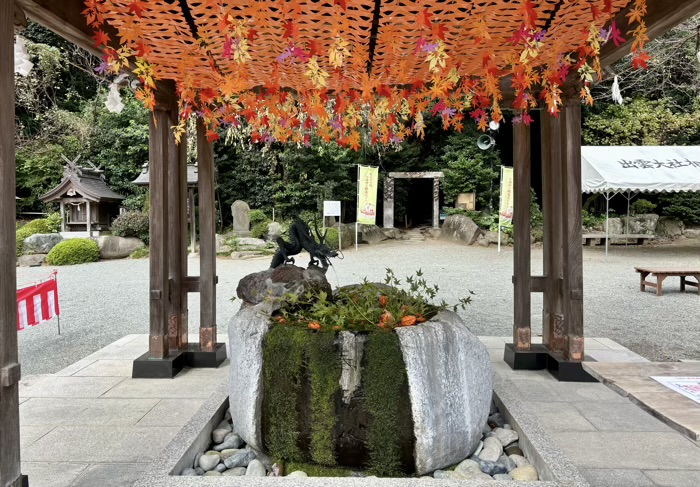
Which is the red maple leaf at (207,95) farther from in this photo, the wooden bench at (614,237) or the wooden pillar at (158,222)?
the wooden bench at (614,237)

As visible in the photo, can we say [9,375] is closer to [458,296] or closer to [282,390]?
[282,390]

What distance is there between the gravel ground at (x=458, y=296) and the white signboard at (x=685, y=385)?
3171 mm

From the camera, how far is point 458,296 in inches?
313

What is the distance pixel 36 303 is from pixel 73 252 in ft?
31.8

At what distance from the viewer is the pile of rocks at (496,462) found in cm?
222

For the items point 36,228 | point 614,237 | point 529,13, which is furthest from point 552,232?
point 36,228

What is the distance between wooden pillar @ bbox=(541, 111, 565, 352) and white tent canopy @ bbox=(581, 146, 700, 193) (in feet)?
27.9

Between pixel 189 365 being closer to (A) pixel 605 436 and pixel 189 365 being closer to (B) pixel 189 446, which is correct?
(B) pixel 189 446

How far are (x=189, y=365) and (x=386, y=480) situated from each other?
9.89 ft

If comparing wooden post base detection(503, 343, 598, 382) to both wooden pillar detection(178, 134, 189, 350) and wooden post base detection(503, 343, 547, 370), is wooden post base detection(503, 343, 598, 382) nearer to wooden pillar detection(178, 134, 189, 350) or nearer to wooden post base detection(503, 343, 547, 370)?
wooden post base detection(503, 343, 547, 370)

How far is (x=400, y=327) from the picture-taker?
2.36 metres

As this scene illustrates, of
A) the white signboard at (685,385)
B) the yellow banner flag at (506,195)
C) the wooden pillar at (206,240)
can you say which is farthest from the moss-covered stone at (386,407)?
the yellow banner flag at (506,195)

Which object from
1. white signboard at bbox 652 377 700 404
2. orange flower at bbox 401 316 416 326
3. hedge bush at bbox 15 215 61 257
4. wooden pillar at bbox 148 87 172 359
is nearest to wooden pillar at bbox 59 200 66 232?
hedge bush at bbox 15 215 61 257

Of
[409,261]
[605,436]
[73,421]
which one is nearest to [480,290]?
[409,261]
